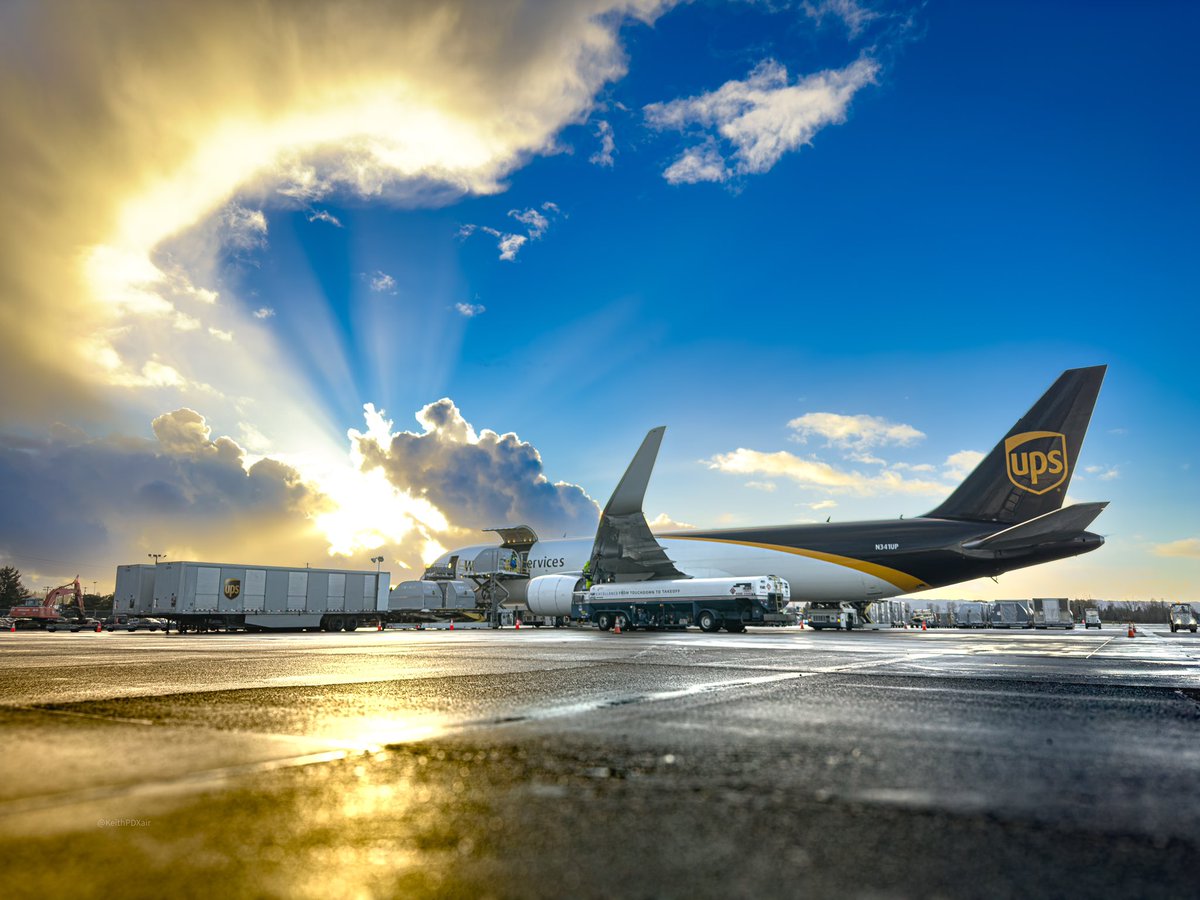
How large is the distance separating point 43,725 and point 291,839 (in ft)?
10.4

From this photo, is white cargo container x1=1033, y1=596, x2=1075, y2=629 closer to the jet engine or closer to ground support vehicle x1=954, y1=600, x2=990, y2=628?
ground support vehicle x1=954, y1=600, x2=990, y2=628

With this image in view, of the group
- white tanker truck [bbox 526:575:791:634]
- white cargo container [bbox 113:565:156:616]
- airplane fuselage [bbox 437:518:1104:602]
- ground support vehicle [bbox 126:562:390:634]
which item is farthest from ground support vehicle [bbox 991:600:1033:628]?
white cargo container [bbox 113:565:156:616]

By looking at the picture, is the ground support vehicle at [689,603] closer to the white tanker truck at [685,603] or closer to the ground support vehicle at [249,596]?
the white tanker truck at [685,603]

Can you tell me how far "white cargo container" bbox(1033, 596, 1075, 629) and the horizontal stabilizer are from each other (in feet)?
97.3

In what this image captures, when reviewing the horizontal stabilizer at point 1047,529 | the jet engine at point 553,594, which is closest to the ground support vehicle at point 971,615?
the horizontal stabilizer at point 1047,529

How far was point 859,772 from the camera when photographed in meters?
2.86

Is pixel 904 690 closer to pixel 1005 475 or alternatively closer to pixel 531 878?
pixel 531 878

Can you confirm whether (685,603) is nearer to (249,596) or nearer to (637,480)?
(637,480)

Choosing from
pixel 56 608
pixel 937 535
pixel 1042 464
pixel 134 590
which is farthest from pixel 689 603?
pixel 56 608

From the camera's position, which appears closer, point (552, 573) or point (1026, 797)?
point (1026, 797)

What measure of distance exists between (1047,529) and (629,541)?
1865 cm

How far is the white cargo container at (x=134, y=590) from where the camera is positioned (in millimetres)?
38875

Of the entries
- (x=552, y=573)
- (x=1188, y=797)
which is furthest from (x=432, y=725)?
(x=552, y=573)

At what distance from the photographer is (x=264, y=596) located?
40.8 m
